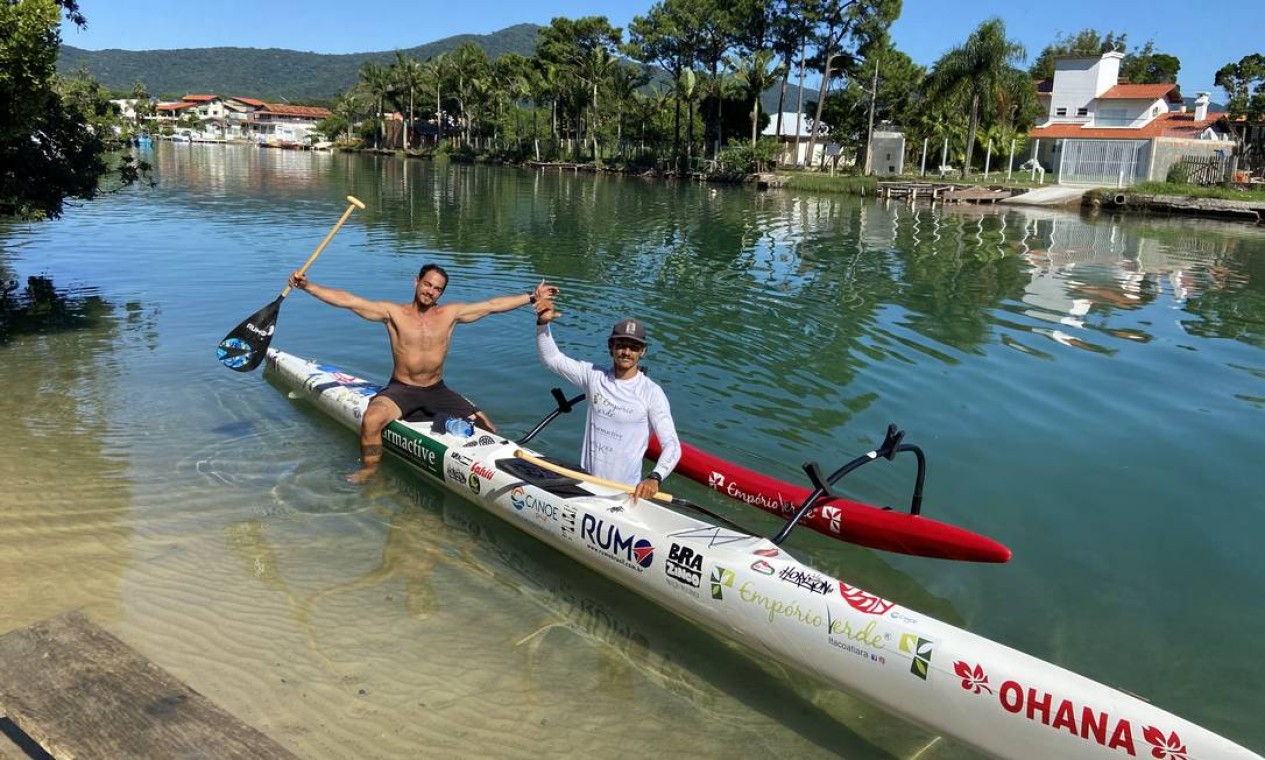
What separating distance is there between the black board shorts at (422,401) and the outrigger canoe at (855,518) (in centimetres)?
231

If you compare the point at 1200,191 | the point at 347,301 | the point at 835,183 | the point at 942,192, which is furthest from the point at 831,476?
the point at 835,183

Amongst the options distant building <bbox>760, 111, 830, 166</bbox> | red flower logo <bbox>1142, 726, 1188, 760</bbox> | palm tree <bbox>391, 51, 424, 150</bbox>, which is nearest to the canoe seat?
red flower logo <bbox>1142, 726, 1188, 760</bbox>

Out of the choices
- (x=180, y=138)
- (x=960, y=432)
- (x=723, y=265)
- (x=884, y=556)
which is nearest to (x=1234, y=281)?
(x=723, y=265)

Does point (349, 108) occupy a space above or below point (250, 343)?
above

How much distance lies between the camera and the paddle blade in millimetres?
9367

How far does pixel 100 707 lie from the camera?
3.77 m

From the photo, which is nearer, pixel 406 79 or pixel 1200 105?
pixel 1200 105

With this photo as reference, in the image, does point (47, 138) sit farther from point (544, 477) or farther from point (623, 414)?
point (623, 414)

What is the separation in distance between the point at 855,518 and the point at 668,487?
2.08 meters

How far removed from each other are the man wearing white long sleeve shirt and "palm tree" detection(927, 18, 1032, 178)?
171 feet

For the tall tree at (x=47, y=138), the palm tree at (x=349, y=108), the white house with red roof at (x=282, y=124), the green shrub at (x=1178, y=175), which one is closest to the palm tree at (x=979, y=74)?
the green shrub at (x=1178, y=175)

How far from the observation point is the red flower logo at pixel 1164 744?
3775 mm

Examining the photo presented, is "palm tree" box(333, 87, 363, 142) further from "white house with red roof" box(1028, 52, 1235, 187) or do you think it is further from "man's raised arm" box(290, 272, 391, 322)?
"man's raised arm" box(290, 272, 391, 322)

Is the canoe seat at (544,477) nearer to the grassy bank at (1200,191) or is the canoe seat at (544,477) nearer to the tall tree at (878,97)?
the grassy bank at (1200,191)
